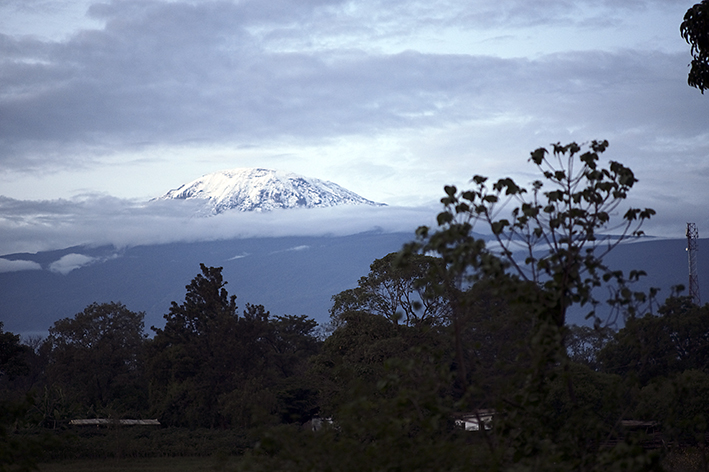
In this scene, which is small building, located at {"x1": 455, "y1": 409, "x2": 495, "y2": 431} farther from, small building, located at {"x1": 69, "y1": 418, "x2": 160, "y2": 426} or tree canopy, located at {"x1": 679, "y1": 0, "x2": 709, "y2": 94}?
small building, located at {"x1": 69, "y1": 418, "x2": 160, "y2": 426}

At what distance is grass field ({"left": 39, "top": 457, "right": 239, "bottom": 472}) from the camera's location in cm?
2473

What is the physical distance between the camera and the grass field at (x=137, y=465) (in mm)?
24728

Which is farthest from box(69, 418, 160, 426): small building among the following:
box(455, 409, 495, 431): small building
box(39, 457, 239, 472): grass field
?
box(455, 409, 495, 431): small building

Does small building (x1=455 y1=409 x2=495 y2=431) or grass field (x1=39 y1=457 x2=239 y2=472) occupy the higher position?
small building (x1=455 y1=409 x2=495 y2=431)

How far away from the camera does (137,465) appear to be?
26812 millimetres

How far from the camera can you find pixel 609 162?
4.34 m

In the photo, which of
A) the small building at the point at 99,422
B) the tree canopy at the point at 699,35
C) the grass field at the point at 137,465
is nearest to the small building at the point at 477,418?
the tree canopy at the point at 699,35

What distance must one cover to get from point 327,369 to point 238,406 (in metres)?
9.50

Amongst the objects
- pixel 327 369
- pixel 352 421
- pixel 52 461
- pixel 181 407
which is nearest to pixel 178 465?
pixel 52 461

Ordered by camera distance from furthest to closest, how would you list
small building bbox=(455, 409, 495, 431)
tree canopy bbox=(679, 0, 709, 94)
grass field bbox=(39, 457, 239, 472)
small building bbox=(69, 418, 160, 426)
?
small building bbox=(69, 418, 160, 426) → grass field bbox=(39, 457, 239, 472) → tree canopy bbox=(679, 0, 709, 94) → small building bbox=(455, 409, 495, 431)

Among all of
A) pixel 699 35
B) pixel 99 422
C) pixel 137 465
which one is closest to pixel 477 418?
pixel 699 35

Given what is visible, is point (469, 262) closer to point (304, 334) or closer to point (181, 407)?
point (181, 407)

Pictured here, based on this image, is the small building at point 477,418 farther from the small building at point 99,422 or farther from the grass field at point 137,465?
the small building at point 99,422

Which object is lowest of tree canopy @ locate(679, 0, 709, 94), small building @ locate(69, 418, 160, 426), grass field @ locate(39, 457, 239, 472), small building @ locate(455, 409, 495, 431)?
small building @ locate(69, 418, 160, 426)
